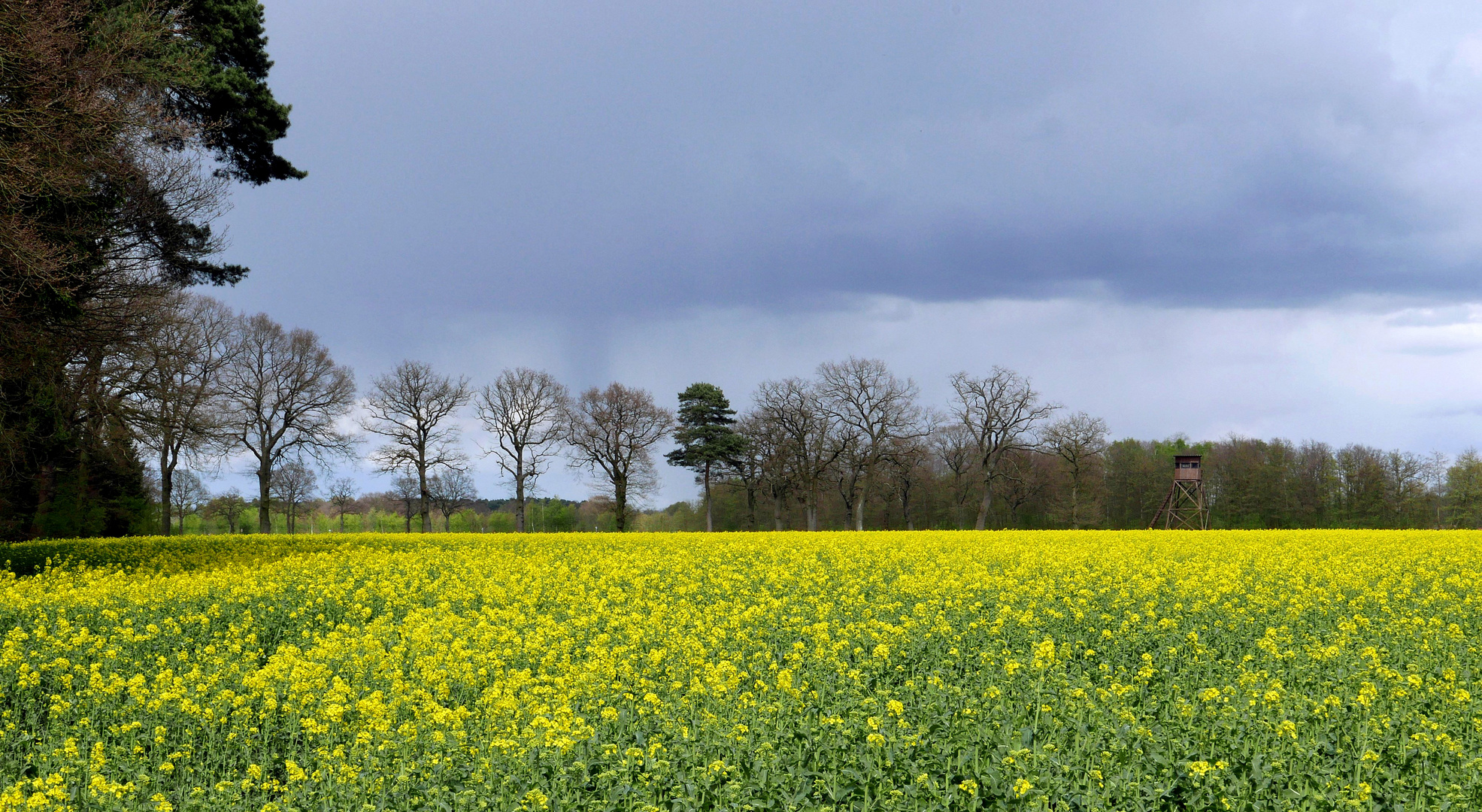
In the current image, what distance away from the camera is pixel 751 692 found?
7633mm

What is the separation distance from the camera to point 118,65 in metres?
16.2

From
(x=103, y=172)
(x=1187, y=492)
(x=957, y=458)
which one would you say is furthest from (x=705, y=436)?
(x=103, y=172)

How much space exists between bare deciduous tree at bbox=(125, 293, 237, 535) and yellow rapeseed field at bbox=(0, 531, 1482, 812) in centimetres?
1226

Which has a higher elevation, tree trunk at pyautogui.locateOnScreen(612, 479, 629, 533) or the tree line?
the tree line

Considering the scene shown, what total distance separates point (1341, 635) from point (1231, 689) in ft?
13.4

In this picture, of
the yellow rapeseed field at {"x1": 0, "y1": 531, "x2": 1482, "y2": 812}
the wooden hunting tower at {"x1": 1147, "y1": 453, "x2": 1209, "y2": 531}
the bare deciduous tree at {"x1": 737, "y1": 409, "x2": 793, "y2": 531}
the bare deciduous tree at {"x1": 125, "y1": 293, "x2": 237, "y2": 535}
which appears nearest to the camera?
the yellow rapeseed field at {"x1": 0, "y1": 531, "x2": 1482, "y2": 812}

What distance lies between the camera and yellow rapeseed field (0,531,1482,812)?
19.2 feet

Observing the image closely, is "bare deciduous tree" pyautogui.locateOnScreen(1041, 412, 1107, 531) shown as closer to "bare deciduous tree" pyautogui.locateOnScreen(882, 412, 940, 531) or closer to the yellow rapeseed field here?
"bare deciduous tree" pyautogui.locateOnScreen(882, 412, 940, 531)

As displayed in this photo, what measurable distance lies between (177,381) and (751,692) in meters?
40.3

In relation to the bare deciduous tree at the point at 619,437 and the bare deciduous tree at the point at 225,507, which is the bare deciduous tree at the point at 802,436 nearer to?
the bare deciduous tree at the point at 619,437

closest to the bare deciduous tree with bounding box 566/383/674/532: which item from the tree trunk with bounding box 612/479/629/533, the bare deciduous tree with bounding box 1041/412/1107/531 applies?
the tree trunk with bounding box 612/479/629/533

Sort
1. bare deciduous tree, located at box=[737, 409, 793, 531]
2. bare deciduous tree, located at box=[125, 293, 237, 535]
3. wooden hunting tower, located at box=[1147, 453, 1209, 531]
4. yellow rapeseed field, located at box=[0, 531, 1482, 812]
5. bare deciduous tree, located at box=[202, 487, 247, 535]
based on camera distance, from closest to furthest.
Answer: yellow rapeseed field, located at box=[0, 531, 1482, 812] → bare deciduous tree, located at box=[125, 293, 237, 535] → wooden hunting tower, located at box=[1147, 453, 1209, 531] → bare deciduous tree, located at box=[737, 409, 793, 531] → bare deciduous tree, located at box=[202, 487, 247, 535]

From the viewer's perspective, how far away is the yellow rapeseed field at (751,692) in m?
5.86

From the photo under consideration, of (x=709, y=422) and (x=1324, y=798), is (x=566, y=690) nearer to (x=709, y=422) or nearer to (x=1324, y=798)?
(x=1324, y=798)
